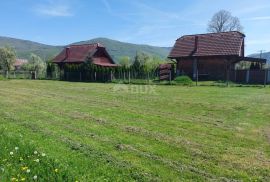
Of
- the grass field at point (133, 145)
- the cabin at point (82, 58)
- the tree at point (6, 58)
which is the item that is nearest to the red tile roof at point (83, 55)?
the cabin at point (82, 58)

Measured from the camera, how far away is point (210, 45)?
3856 cm

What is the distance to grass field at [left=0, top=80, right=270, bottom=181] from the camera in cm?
572

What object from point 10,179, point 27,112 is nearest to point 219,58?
point 27,112

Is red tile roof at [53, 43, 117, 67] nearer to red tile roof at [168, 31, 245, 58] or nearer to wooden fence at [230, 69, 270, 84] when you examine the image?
red tile roof at [168, 31, 245, 58]

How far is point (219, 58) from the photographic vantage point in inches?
1467

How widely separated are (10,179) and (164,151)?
9.72 ft

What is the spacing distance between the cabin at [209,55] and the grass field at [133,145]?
24854mm

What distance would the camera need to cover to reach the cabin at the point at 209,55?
36.5 m

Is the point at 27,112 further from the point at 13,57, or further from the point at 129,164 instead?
the point at 13,57

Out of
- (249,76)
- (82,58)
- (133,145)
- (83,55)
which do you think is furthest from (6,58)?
(133,145)

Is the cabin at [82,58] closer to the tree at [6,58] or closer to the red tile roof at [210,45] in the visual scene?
the red tile roof at [210,45]

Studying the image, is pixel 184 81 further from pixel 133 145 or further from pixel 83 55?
pixel 133 145

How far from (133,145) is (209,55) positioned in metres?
31.4

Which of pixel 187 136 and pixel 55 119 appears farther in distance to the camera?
pixel 55 119
